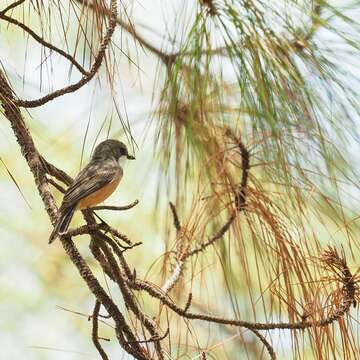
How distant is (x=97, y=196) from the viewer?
71.1 inches

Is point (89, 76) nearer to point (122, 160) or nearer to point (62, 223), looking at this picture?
point (62, 223)

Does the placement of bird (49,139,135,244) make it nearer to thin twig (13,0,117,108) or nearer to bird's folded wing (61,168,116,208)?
bird's folded wing (61,168,116,208)

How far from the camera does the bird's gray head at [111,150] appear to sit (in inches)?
79.7

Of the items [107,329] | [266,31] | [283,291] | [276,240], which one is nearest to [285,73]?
[266,31]

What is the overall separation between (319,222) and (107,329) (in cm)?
142

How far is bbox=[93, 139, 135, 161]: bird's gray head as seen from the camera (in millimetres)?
2023

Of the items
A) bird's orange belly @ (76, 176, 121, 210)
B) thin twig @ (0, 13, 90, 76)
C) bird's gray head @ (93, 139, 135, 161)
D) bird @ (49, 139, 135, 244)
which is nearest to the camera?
thin twig @ (0, 13, 90, 76)

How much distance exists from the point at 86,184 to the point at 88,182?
0.03m

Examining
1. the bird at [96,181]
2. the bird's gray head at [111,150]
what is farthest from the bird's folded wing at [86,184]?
the bird's gray head at [111,150]

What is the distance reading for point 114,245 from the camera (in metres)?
1.23

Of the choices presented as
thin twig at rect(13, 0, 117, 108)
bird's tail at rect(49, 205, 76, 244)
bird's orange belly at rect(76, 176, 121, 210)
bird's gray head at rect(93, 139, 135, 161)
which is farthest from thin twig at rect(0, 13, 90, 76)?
bird's gray head at rect(93, 139, 135, 161)

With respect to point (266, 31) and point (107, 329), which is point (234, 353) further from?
point (107, 329)

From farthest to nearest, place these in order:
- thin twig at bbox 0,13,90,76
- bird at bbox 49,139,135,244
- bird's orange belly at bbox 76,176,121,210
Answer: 1. bird's orange belly at bbox 76,176,121,210
2. bird at bbox 49,139,135,244
3. thin twig at bbox 0,13,90,76

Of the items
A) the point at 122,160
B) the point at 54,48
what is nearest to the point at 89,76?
the point at 54,48
